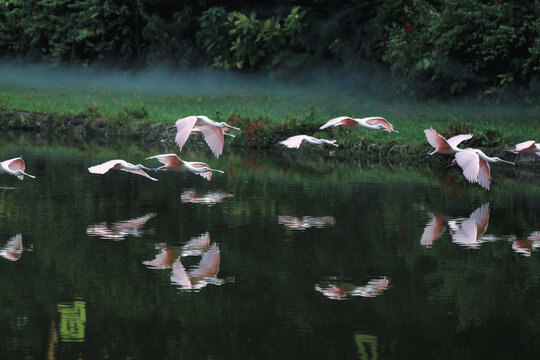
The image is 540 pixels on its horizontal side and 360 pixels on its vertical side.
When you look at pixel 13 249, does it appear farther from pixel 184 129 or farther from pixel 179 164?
pixel 179 164

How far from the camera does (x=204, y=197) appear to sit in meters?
11.7

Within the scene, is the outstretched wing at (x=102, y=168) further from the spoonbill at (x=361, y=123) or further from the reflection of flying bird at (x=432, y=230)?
the reflection of flying bird at (x=432, y=230)

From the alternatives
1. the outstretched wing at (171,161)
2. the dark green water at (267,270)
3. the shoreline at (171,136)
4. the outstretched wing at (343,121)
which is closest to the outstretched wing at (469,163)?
the dark green water at (267,270)

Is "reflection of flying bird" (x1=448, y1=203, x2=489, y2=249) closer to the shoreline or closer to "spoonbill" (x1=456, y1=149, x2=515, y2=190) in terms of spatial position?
"spoonbill" (x1=456, y1=149, x2=515, y2=190)

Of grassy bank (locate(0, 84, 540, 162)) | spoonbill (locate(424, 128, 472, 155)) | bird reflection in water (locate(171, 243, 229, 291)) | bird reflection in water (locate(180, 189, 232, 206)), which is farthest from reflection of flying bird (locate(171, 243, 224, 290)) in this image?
grassy bank (locate(0, 84, 540, 162))

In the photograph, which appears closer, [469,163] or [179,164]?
[469,163]

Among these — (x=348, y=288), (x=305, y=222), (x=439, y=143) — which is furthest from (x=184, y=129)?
(x=348, y=288)

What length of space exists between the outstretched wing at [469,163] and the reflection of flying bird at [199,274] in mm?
3431

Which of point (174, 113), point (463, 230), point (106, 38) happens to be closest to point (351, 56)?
point (174, 113)

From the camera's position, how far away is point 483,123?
16.6 meters

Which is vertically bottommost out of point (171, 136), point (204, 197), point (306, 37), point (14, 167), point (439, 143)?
point (171, 136)

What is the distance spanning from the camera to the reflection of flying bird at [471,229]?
914 cm

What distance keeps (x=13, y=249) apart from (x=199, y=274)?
1753 millimetres

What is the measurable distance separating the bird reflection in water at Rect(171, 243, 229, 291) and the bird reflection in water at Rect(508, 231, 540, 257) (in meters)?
2.66
